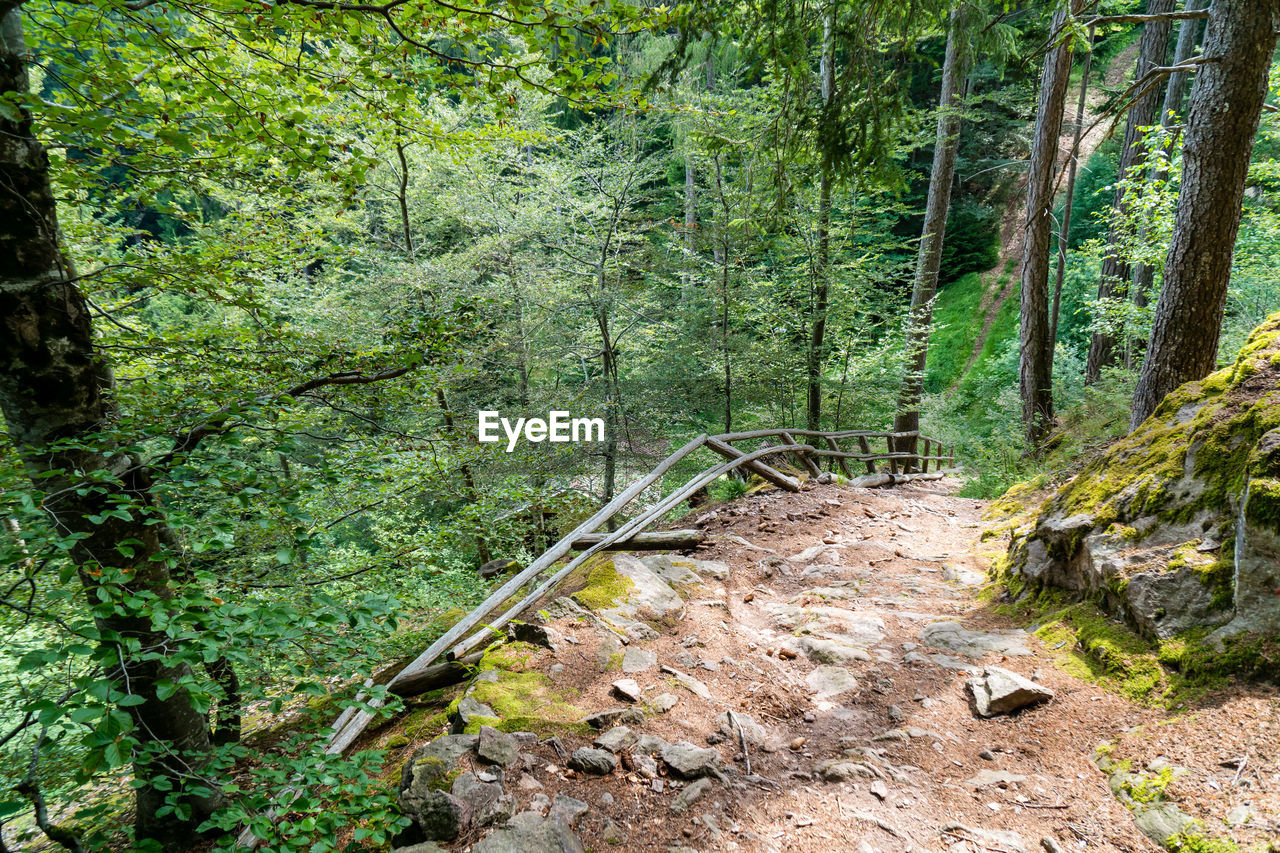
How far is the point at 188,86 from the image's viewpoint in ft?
10.4

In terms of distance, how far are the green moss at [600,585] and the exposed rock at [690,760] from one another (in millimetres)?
1209

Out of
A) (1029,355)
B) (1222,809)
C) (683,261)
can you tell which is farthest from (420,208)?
(1222,809)

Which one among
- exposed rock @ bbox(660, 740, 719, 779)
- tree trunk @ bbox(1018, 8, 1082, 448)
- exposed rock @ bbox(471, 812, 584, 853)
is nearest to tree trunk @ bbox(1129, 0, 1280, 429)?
tree trunk @ bbox(1018, 8, 1082, 448)

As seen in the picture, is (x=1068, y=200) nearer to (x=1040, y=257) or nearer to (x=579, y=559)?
(x=1040, y=257)

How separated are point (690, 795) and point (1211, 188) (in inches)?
214

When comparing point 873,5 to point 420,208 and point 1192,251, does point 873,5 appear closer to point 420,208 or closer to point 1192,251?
point 1192,251

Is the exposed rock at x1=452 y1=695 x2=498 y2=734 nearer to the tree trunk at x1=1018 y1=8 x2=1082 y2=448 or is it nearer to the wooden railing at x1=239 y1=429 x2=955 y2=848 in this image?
the wooden railing at x1=239 y1=429 x2=955 y2=848

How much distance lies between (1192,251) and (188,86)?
6.90 metres

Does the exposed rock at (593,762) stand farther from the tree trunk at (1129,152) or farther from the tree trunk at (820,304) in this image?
the tree trunk at (1129,152)

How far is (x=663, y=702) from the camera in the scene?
2.75m

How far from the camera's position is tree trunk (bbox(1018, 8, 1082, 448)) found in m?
7.56

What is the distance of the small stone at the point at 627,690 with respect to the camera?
274 centimetres

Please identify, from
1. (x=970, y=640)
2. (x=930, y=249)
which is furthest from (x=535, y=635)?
(x=930, y=249)

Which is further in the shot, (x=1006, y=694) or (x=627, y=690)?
(x=627, y=690)
